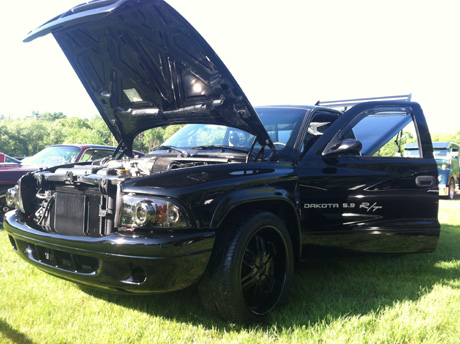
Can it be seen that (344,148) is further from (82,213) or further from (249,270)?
(82,213)

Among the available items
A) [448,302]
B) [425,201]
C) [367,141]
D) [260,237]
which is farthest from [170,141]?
[448,302]

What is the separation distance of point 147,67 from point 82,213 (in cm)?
133

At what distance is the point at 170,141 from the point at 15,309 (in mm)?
1982

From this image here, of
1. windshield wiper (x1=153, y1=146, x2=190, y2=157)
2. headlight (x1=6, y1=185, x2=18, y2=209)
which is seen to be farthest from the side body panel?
headlight (x1=6, y1=185, x2=18, y2=209)

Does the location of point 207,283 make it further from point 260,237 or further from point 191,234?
point 260,237

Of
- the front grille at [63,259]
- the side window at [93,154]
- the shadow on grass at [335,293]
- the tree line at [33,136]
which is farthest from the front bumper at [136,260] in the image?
the tree line at [33,136]

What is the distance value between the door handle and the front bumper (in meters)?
2.37

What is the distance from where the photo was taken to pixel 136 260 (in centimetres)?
224

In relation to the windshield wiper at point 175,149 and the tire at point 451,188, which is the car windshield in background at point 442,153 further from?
the windshield wiper at point 175,149

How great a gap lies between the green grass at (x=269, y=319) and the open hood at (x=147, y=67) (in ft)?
4.41

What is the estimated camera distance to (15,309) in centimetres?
285

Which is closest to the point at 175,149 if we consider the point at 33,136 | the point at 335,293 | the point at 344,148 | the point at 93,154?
the point at 344,148

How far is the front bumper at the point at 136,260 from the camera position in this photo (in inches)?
88.3

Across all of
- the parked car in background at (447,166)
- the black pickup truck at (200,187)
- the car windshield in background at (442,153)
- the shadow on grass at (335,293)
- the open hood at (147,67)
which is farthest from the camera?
the car windshield in background at (442,153)
